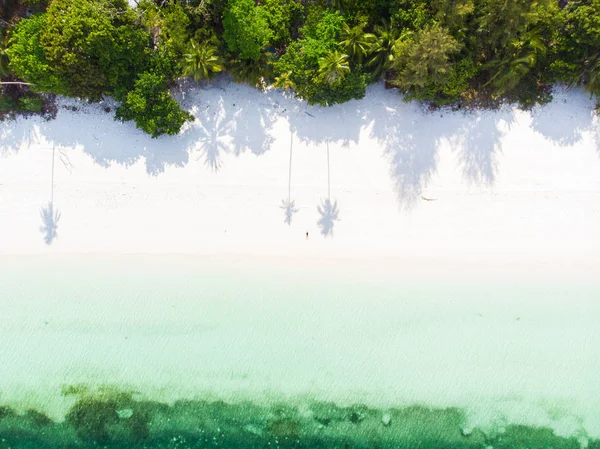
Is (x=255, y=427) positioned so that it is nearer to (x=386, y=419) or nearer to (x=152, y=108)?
(x=386, y=419)

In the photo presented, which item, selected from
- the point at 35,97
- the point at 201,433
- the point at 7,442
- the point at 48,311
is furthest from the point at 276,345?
the point at 35,97

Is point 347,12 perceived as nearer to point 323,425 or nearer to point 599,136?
point 599,136

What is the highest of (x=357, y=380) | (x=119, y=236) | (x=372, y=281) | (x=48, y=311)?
(x=119, y=236)

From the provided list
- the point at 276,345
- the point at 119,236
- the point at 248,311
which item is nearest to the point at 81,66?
the point at 119,236

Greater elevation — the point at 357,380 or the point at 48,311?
the point at 48,311

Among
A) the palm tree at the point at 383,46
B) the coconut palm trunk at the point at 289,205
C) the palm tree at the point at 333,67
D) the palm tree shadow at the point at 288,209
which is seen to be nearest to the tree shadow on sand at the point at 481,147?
the palm tree at the point at 383,46

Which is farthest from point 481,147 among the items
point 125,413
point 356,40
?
point 125,413

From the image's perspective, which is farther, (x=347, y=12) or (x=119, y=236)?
(x=119, y=236)
